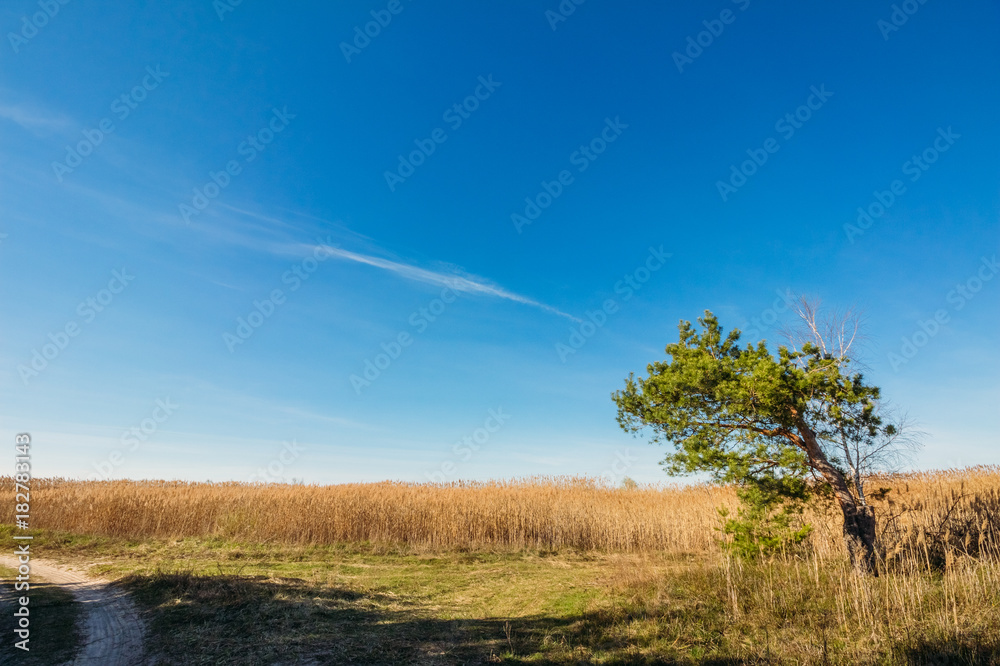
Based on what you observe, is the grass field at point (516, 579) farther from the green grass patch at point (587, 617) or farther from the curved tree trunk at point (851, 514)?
the curved tree trunk at point (851, 514)

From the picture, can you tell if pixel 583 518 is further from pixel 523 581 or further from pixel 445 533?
pixel 523 581

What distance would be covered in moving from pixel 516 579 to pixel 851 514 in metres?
7.56

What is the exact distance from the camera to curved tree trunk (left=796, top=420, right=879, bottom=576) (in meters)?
9.72

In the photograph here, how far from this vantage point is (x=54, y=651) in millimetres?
7129

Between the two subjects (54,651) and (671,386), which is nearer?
(54,651)

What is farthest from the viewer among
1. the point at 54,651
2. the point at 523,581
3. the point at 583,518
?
the point at 583,518

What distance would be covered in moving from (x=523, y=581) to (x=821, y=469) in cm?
713

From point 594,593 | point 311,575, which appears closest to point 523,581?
point 594,593

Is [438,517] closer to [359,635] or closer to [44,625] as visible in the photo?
[359,635]

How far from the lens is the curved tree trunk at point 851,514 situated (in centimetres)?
972

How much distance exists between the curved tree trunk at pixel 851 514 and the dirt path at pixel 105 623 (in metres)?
12.2

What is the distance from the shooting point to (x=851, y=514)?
10148mm

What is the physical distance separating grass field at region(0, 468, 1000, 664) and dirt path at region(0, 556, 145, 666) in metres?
0.36

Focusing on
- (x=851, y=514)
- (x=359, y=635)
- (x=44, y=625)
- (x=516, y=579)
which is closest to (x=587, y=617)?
(x=359, y=635)
